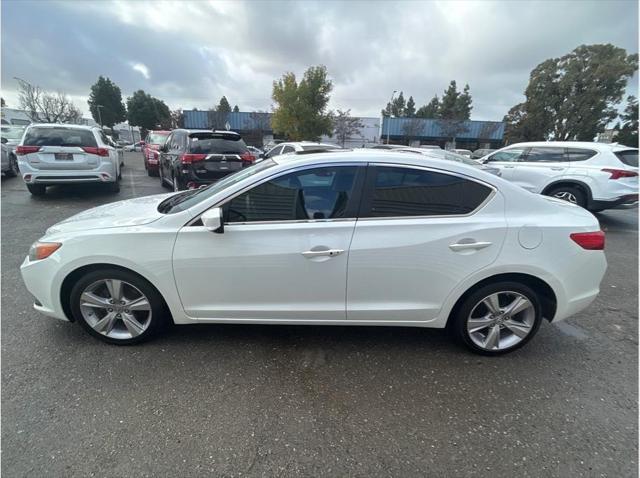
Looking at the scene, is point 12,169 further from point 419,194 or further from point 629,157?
point 629,157

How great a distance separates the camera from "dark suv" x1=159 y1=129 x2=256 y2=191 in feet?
23.8

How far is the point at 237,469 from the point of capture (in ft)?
5.67

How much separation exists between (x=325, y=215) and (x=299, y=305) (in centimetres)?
73

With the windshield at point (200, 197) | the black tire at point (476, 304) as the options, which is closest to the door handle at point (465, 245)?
the black tire at point (476, 304)

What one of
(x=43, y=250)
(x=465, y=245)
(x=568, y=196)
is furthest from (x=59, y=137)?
(x=568, y=196)

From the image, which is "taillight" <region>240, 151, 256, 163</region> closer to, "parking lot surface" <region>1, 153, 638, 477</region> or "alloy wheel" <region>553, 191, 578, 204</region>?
"parking lot surface" <region>1, 153, 638, 477</region>

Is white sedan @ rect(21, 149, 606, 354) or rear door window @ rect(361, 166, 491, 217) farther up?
rear door window @ rect(361, 166, 491, 217)

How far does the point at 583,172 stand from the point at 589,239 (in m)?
6.16

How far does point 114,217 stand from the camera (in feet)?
8.96

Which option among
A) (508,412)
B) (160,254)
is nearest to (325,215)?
(160,254)

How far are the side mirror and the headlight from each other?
4.01 feet

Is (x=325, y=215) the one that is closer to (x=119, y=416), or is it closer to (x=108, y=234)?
(x=108, y=234)

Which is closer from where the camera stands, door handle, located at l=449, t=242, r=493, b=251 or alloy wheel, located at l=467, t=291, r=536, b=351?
door handle, located at l=449, t=242, r=493, b=251

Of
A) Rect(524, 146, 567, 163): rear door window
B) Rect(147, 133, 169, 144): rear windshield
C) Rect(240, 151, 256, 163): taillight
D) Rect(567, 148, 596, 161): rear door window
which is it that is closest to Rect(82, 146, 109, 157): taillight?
Rect(240, 151, 256, 163): taillight
